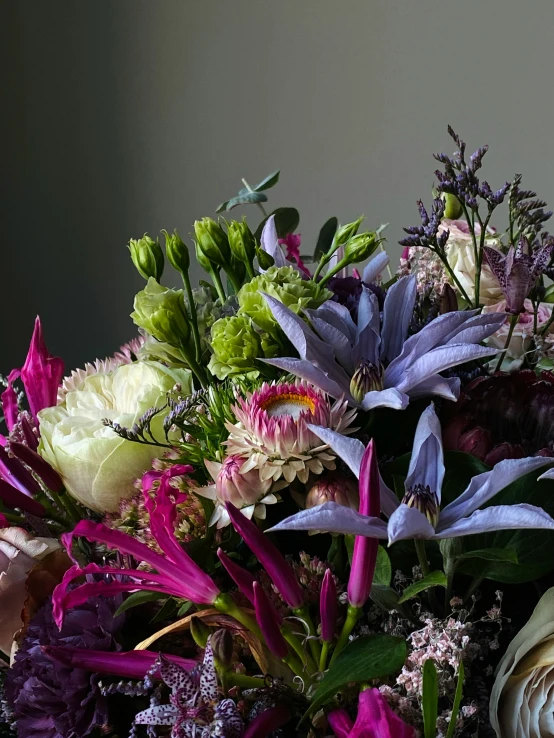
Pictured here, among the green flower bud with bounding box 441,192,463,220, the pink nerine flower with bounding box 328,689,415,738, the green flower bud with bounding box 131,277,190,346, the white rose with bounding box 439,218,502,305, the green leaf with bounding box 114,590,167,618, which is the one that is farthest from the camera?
the green flower bud with bounding box 441,192,463,220

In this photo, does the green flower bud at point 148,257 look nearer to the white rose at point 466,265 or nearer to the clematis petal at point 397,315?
the clematis petal at point 397,315

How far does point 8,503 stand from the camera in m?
0.60

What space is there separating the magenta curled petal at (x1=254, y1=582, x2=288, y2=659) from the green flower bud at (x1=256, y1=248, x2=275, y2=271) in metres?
0.29

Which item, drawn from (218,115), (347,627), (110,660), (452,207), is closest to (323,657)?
(347,627)

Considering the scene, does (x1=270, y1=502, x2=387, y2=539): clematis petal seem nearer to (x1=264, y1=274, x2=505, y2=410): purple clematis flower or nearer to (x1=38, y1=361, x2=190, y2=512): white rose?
(x1=264, y1=274, x2=505, y2=410): purple clematis flower

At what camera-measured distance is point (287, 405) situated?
0.51 m

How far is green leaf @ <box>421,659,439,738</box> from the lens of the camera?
1.21 ft

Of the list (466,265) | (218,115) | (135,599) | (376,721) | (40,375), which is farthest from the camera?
(218,115)

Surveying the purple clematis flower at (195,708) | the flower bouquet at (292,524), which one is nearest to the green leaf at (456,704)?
the flower bouquet at (292,524)

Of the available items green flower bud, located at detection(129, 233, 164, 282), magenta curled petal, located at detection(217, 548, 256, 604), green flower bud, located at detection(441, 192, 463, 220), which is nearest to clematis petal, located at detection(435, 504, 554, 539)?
magenta curled petal, located at detection(217, 548, 256, 604)

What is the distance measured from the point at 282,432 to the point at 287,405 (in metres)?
0.04

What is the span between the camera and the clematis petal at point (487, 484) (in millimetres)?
415

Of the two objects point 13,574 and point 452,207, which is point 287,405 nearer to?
point 13,574

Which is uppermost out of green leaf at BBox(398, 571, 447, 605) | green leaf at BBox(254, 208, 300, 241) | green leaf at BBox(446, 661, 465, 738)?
green leaf at BBox(254, 208, 300, 241)
